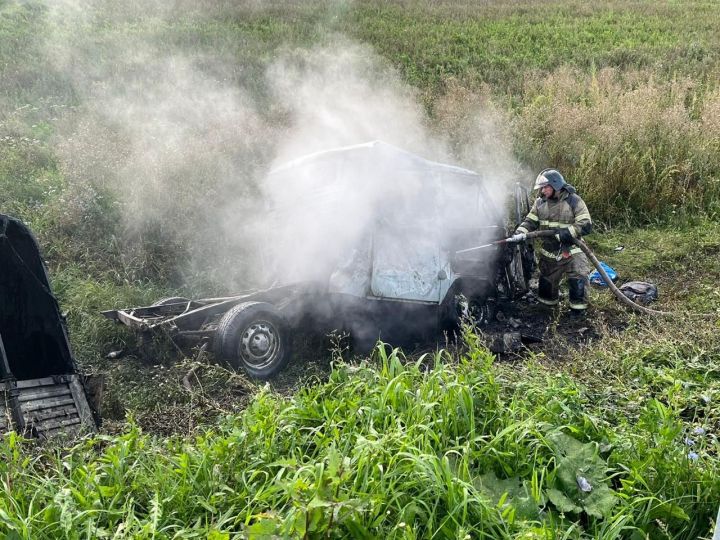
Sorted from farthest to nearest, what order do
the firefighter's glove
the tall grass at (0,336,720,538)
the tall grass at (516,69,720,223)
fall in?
1. the tall grass at (516,69,720,223)
2. the firefighter's glove
3. the tall grass at (0,336,720,538)

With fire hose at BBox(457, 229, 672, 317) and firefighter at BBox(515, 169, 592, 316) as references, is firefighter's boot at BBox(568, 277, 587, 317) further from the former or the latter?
fire hose at BBox(457, 229, 672, 317)

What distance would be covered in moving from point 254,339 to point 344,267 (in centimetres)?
108

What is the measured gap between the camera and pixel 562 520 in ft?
8.88

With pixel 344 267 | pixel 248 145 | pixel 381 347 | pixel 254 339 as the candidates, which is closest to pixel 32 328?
pixel 254 339

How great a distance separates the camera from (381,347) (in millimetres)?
3996

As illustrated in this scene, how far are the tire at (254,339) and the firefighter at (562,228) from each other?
10.5ft

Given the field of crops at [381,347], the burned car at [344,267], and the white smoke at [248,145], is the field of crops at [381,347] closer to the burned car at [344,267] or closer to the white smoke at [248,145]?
the white smoke at [248,145]

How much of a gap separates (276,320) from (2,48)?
1335cm

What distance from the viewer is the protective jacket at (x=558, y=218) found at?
6840 mm

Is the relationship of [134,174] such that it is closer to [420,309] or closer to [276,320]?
[276,320]

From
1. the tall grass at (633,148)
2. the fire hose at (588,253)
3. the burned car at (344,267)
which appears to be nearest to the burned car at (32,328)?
the burned car at (344,267)

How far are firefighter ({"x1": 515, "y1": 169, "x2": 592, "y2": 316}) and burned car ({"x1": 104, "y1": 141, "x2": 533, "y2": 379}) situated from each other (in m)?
1.39

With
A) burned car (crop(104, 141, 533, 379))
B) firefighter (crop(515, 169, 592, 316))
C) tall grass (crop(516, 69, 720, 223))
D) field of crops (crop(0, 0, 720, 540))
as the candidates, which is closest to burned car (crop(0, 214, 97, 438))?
field of crops (crop(0, 0, 720, 540))

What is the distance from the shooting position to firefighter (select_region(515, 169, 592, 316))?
22.6 feet
